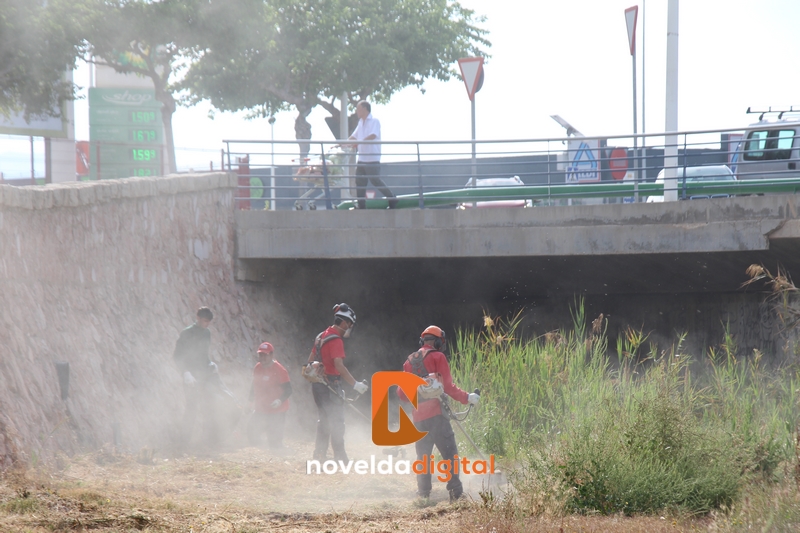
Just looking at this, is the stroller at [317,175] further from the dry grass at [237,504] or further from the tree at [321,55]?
the tree at [321,55]

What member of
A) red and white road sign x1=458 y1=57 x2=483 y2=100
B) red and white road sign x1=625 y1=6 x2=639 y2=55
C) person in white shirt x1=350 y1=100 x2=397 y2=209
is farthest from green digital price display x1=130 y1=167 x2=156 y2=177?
red and white road sign x1=625 y1=6 x2=639 y2=55

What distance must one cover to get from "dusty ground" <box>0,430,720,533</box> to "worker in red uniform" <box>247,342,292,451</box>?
0.98 m

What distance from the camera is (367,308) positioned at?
13781mm

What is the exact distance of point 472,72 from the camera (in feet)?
41.5

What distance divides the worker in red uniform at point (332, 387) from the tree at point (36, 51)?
51.2 feet

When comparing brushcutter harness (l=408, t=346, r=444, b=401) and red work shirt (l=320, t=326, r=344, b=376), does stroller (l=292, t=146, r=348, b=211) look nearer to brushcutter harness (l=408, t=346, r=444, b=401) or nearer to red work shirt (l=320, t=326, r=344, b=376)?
red work shirt (l=320, t=326, r=344, b=376)

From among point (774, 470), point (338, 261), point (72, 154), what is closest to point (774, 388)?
point (774, 470)

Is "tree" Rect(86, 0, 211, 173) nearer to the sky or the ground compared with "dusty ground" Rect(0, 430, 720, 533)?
nearer to the sky

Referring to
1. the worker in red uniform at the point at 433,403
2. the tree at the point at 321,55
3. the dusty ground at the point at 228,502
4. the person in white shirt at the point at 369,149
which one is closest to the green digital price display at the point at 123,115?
the tree at the point at 321,55

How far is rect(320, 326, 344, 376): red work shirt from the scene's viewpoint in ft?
26.8

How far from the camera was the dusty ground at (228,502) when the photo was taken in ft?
17.5

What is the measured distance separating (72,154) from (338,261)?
4845mm

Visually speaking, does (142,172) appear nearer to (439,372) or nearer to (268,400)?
(268,400)

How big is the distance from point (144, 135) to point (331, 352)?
21610 millimetres
